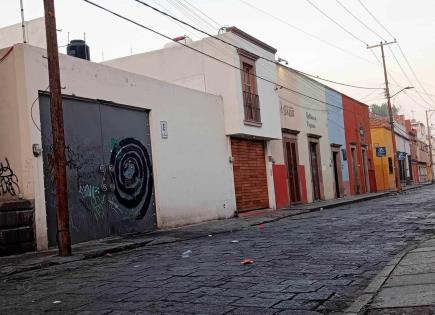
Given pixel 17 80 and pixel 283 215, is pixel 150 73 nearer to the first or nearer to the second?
pixel 283 215

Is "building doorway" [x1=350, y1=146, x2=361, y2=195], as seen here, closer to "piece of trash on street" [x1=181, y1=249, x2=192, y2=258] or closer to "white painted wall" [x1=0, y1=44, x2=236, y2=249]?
"white painted wall" [x1=0, y1=44, x2=236, y2=249]

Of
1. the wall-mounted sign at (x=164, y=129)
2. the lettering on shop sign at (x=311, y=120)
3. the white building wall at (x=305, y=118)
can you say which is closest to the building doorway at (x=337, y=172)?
the white building wall at (x=305, y=118)

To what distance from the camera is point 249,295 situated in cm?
511

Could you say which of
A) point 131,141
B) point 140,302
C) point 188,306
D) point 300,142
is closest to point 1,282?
point 140,302

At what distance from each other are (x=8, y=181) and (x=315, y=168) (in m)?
19.6

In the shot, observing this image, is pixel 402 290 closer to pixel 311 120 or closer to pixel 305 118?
pixel 305 118

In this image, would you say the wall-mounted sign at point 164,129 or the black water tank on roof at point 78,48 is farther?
the black water tank on roof at point 78,48

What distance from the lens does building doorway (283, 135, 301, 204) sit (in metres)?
23.9

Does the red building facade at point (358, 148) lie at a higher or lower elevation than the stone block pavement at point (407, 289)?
higher

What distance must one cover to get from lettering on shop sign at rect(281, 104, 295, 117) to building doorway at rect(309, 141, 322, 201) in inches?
111

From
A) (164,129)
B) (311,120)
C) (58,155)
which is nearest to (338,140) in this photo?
(311,120)

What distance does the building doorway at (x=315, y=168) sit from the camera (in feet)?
88.3

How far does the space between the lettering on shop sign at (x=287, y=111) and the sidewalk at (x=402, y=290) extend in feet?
59.1

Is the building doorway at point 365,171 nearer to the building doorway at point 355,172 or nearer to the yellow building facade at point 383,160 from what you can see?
the building doorway at point 355,172
